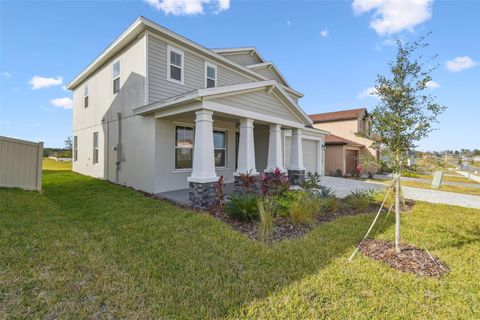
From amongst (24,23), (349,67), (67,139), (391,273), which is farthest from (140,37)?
(67,139)

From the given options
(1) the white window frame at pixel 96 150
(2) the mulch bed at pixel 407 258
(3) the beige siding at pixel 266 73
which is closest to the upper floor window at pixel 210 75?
(3) the beige siding at pixel 266 73

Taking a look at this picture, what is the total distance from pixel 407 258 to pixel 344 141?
56.1 feet

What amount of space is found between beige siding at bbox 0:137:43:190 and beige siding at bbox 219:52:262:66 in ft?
33.3

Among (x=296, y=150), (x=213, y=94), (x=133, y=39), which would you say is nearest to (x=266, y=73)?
(x=296, y=150)

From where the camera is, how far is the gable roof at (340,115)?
21375 mm

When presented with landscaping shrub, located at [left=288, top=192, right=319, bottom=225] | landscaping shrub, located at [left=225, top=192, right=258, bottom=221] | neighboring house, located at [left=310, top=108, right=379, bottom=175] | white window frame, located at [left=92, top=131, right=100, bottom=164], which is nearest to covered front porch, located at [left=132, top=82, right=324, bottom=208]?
landscaping shrub, located at [left=225, top=192, right=258, bottom=221]

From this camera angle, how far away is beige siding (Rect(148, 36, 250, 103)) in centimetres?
901

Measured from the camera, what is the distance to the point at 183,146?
9.85 meters

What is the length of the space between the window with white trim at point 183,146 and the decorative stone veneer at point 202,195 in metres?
3.03

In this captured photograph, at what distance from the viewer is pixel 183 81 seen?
10.0 metres

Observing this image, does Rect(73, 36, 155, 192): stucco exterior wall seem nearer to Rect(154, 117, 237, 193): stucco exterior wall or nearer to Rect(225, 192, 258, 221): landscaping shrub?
Rect(154, 117, 237, 193): stucco exterior wall

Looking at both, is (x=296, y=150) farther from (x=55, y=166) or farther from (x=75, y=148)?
(x=55, y=166)

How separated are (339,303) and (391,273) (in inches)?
52.2

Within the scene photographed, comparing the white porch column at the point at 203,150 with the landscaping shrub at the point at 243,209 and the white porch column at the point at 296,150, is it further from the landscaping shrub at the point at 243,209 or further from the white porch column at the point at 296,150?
the white porch column at the point at 296,150
